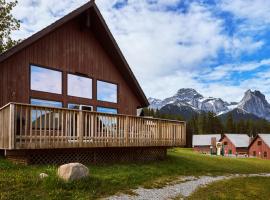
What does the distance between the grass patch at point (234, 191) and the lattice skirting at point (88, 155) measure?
5540 mm

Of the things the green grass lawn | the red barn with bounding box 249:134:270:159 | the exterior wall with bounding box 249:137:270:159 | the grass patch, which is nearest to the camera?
the green grass lawn

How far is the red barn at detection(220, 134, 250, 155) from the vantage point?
9303cm

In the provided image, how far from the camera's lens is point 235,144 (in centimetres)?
9319

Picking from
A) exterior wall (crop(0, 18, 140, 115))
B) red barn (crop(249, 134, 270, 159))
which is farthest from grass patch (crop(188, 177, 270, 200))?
red barn (crop(249, 134, 270, 159))

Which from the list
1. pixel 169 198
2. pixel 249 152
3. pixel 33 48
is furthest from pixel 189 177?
pixel 249 152

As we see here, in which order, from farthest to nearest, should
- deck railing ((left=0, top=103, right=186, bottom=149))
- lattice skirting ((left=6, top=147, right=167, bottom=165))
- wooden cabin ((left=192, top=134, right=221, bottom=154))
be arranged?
1. wooden cabin ((left=192, top=134, right=221, bottom=154))
2. lattice skirting ((left=6, top=147, right=167, bottom=165))
3. deck railing ((left=0, top=103, right=186, bottom=149))

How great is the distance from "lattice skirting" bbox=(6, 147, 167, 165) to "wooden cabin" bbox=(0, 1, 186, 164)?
4 cm

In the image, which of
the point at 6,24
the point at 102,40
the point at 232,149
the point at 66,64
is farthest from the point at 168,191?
the point at 232,149

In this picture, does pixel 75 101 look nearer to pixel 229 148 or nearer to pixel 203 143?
pixel 229 148

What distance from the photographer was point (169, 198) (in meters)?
12.5

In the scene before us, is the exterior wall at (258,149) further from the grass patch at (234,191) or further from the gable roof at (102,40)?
the grass patch at (234,191)

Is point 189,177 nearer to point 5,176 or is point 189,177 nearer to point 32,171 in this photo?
point 32,171

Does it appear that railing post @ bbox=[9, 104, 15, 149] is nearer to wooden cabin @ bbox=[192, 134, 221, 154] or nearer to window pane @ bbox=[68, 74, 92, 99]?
window pane @ bbox=[68, 74, 92, 99]

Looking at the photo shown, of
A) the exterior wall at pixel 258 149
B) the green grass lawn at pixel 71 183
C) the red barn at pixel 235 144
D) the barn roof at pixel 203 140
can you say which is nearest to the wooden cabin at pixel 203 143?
the barn roof at pixel 203 140
